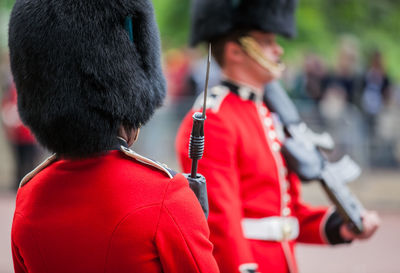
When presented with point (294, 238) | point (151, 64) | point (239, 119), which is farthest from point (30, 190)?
point (294, 238)

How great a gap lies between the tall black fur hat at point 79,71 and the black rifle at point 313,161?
115 cm

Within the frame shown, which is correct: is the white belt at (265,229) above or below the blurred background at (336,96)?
above

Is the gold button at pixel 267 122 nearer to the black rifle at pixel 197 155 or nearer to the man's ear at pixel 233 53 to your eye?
the man's ear at pixel 233 53

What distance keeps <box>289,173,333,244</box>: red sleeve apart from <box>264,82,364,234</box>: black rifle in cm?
12

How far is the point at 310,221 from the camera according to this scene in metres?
2.93

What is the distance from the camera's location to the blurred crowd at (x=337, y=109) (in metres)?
8.37

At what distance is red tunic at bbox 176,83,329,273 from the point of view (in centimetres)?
242

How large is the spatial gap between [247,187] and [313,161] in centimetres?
35

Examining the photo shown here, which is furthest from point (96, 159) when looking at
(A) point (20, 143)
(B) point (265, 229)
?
(A) point (20, 143)

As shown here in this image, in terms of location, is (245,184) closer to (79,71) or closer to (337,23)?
(79,71)

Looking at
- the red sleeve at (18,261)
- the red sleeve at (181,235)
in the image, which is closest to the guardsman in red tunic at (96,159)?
the red sleeve at (181,235)

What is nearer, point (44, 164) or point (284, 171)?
point (44, 164)

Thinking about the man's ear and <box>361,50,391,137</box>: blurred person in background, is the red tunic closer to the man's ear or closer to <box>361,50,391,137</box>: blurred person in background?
the man's ear

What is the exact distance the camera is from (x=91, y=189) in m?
1.70
